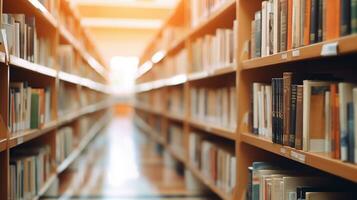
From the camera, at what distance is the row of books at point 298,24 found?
1.30m

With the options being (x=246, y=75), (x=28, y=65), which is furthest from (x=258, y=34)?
(x=28, y=65)

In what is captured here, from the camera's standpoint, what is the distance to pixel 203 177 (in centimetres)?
334

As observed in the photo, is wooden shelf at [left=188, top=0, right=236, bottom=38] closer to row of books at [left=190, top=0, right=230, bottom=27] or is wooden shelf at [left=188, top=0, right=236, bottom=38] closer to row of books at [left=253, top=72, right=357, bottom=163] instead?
row of books at [left=190, top=0, right=230, bottom=27]

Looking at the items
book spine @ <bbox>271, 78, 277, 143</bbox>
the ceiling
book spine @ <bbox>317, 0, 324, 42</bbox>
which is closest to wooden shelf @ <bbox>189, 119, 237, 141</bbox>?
book spine @ <bbox>271, 78, 277, 143</bbox>

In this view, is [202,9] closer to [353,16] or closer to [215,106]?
[215,106]

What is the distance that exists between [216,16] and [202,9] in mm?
646

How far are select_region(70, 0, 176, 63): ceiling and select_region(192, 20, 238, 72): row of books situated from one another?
3.74 meters

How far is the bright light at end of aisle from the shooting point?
50.9ft

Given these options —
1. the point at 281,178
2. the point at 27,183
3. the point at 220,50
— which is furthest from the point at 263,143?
the point at 27,183

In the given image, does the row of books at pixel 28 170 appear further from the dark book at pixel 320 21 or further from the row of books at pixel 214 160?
the dark book at pixel 320 21

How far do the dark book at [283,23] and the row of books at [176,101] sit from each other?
2.67 meters

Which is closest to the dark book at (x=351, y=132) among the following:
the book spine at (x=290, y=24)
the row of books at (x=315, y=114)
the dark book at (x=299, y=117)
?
the row of books at (x=315, y=114)

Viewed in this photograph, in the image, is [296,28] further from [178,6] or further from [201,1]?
[178,6]

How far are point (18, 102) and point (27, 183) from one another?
484 millimetres
